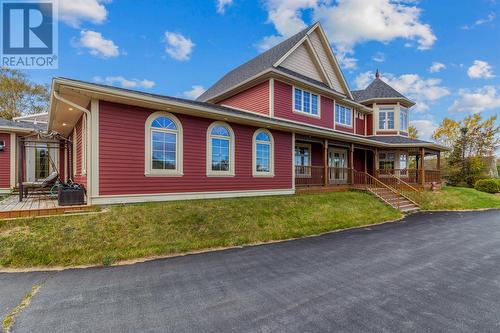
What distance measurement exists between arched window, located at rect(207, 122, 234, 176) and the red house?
0.14ft

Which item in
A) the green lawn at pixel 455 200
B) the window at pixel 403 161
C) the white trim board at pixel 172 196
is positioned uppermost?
the window at pixel 403 161

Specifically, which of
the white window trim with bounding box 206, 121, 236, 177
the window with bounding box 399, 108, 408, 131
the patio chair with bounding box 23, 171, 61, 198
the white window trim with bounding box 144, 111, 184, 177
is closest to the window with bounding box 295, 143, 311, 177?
the white window trim with bounding box 206, 121, 236, 177

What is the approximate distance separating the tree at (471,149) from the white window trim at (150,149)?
28.3m

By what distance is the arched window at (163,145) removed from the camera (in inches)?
320

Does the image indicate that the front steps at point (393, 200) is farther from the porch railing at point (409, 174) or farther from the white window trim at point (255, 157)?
the white window trim at point (255, 157)

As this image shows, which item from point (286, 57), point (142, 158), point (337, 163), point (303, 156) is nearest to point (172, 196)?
point (142, 158)

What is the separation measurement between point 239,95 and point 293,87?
10.9 ft

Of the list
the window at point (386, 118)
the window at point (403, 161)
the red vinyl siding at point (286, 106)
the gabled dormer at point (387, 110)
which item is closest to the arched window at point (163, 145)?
the red vinyl siding at point (286, 106)

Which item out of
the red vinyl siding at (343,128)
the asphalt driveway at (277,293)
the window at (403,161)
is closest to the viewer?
the asphalt driveway at (277,293)

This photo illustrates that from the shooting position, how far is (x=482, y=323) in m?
3.06

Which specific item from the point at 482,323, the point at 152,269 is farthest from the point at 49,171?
the point at 482,323

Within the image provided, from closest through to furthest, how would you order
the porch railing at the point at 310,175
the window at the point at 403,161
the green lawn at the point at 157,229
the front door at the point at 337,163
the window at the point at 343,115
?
1. the green lawn at the point at 157,229
2. the porch railing at the point at 310,175
3. the window at the point at 343,115
4. the front door at the point at 337,163
5. the window at the point at 403,161

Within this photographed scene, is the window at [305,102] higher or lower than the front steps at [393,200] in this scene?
higher

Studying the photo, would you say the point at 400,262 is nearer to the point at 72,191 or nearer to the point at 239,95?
the point at 72,191
